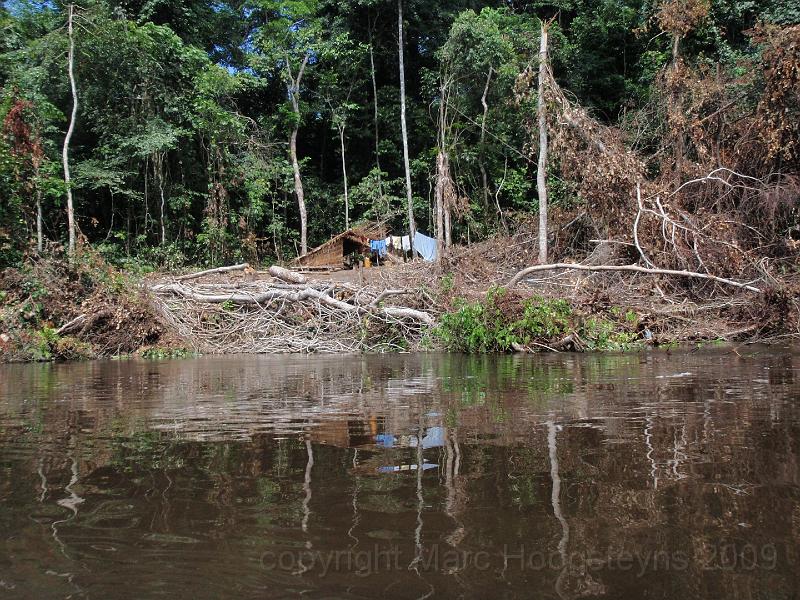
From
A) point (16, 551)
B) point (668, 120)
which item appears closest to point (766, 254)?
point (668, 120)

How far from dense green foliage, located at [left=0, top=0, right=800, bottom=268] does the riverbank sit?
15.1 feet

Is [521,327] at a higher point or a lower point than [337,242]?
lower

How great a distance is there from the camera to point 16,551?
5.26 feet

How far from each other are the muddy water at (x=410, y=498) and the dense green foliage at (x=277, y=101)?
12.9m

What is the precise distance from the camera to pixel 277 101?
30.1 m

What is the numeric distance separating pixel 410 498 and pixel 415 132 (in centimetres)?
2843

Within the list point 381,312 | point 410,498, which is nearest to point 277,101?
point 381,312

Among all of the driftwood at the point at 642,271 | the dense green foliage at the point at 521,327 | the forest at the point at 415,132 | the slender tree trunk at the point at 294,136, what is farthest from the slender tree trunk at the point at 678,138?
the slender tree trunk at the point at 294,136

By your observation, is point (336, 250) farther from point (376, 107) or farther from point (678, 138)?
point (678, 138)

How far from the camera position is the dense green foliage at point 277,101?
64.3 ft

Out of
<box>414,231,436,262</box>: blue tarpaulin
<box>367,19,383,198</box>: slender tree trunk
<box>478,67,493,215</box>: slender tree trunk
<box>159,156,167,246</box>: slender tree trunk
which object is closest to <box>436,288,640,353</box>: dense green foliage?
<box>414,231,436,262</box>: blue tarpaulin

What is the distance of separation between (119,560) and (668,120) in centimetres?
1526

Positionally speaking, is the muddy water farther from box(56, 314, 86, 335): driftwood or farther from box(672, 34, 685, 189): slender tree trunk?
box(672, 34, 685, 189): slender tree trunk

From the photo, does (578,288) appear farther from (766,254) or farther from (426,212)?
(426,212)
